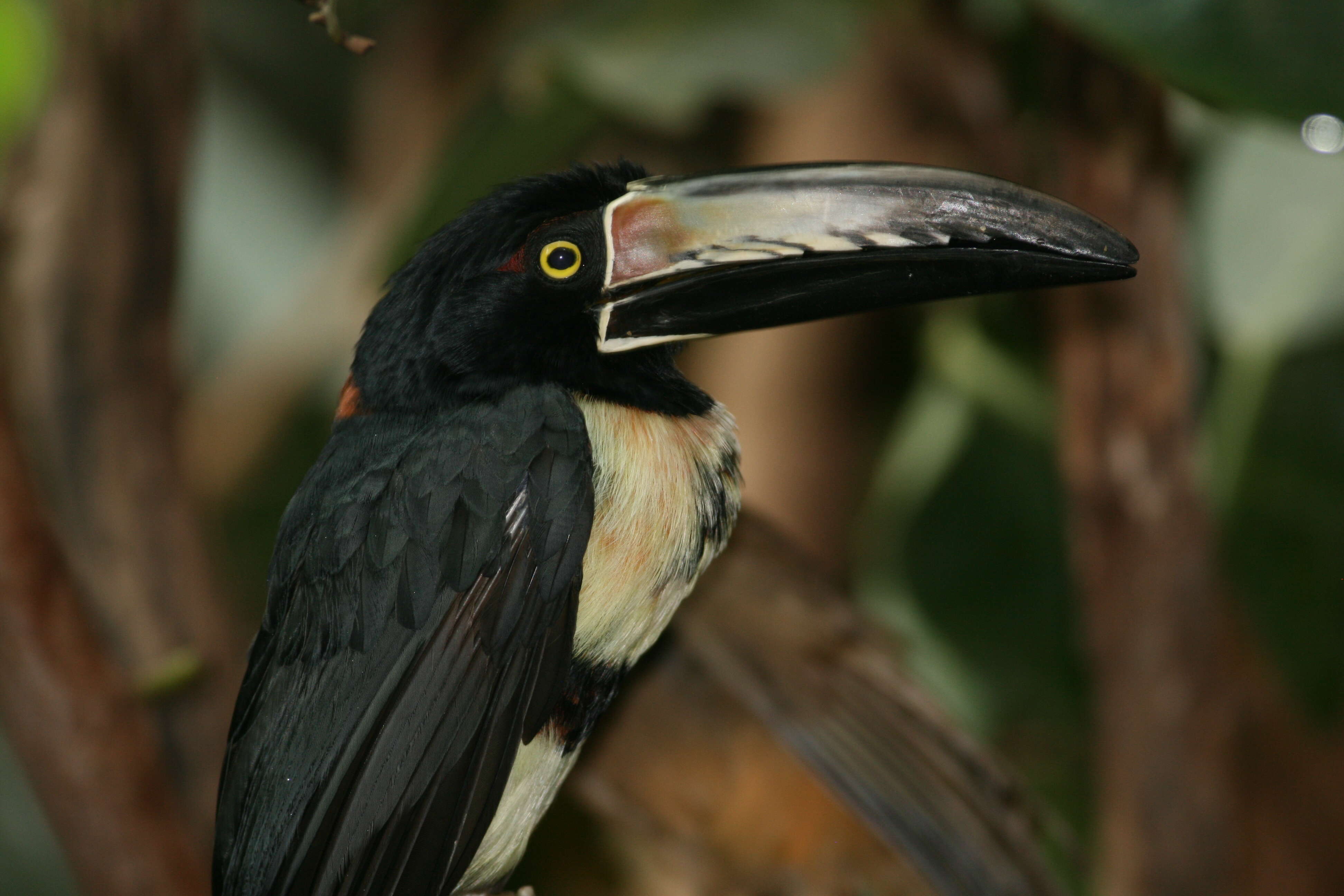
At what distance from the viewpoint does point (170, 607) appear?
2002 mm

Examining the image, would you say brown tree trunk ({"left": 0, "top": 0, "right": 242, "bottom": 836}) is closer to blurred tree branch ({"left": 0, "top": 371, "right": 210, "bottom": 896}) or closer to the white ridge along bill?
blurred tree branch ({"left": 0, "top": 371, "right": 210, "bottom": 896})

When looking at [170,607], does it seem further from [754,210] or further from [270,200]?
[270,200]

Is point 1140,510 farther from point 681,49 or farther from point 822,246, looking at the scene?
point 681,49

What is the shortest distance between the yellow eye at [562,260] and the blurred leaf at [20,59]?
754 mm

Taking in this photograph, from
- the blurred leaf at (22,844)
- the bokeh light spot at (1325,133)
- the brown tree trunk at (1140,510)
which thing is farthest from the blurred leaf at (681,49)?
the blurred leaf at (22,844)

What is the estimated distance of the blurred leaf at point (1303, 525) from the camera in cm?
212

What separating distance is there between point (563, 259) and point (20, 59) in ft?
2.57

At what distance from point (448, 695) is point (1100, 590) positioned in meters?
1.04

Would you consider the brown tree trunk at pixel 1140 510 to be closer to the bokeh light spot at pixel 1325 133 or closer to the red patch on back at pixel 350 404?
the bokeh light spot at pixel 1325 133

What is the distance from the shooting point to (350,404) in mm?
1600

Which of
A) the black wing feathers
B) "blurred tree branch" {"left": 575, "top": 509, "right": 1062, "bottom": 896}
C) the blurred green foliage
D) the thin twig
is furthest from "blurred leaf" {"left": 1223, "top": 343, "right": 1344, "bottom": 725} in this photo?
the thin twig

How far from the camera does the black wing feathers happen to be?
136 centimetres

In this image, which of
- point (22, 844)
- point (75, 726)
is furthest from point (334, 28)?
point (22, 844)

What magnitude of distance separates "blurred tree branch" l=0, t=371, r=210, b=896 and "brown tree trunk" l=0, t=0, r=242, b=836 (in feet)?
1.01
